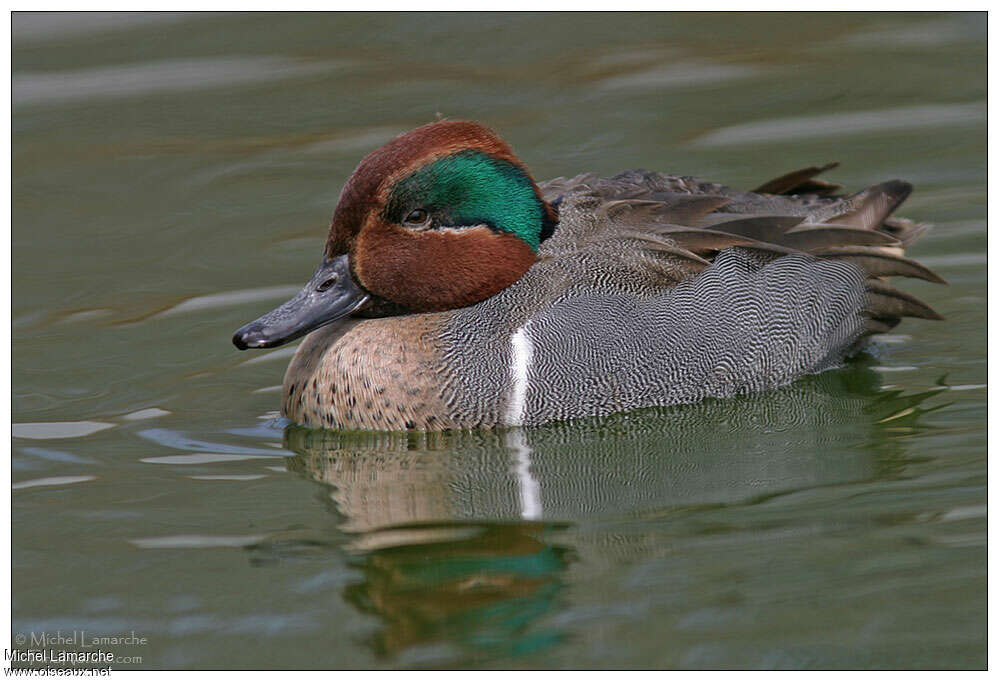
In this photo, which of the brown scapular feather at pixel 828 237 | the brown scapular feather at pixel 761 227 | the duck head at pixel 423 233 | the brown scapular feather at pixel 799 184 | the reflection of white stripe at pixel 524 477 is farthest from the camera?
the brown scapular feather at pixel 799 184

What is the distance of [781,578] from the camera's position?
5.43 m

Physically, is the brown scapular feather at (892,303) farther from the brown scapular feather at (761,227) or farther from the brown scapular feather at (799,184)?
the brown scapular feather at (799,184)

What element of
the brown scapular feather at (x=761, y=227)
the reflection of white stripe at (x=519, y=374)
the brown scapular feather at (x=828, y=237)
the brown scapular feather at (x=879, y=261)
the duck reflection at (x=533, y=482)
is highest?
the brown scapular feather at (x=761, y=227)

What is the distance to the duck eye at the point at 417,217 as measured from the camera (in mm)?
7086

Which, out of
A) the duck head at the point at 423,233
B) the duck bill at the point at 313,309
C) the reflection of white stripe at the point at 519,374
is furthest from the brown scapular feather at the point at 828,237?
the duck bill at the point at 313,309

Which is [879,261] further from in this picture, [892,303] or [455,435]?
[455,435]

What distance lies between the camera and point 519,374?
7.12m

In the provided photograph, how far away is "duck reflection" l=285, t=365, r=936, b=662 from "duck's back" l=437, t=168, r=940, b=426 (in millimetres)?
145

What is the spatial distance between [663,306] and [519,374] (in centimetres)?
78

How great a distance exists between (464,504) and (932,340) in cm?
310

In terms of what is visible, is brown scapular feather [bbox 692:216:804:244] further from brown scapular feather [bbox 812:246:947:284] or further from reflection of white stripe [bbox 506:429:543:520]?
reflection of white stripe [bbox 506:429:543:520]

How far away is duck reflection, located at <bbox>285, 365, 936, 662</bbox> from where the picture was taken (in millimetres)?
5402

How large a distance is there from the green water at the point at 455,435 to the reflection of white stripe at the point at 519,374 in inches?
5.2

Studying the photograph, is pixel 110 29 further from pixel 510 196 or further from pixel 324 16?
pixel 510 196
